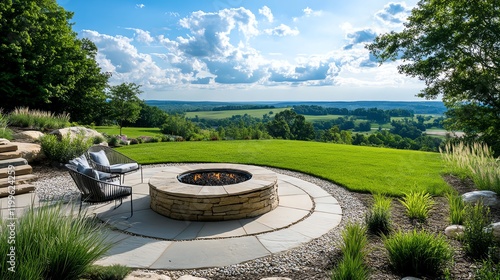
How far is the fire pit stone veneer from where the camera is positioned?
5004 millimetres

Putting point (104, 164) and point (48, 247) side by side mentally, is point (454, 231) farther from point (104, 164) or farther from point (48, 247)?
point (104, 164)

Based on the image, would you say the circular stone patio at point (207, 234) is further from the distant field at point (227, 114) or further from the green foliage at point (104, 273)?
the distant field at point (227, 114)

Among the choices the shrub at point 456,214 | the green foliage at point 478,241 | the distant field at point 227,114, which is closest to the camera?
the green foliage at point 478,241

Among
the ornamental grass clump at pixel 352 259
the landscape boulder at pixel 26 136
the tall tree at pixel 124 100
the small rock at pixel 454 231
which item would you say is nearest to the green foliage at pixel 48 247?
the ornamental grass clump at pixel 352 259

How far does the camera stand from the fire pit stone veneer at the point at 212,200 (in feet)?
16.4

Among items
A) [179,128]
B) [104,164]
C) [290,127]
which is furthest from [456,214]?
[290,127]

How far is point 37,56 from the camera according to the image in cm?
1947

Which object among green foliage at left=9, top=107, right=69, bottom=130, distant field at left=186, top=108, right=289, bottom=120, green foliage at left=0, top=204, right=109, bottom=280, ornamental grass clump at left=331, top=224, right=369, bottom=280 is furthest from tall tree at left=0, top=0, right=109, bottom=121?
distant field at left=186, top=108, right=289, bottom=120

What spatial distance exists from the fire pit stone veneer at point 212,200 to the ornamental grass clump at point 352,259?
188 centimetres

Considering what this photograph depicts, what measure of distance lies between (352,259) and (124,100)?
81.0 feet

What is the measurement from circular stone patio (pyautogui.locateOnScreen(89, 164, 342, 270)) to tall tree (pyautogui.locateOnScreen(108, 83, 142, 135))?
64.7 feet

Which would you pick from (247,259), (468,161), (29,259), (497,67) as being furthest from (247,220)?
(497,67)

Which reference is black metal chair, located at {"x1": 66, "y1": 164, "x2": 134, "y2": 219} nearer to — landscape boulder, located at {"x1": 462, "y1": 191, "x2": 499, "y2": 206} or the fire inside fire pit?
the fire inside fire pit

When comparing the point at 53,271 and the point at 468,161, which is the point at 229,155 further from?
the point at 53,271
